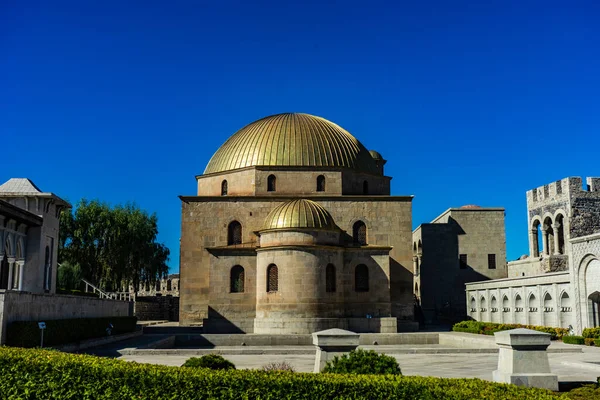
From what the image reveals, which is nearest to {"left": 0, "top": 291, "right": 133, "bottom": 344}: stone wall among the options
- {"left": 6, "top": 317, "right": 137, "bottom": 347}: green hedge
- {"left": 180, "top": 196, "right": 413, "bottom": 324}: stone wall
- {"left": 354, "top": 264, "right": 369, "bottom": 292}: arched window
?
{"left": 6, "top": 317, "right": 137, "bottom": 347}: green hedge

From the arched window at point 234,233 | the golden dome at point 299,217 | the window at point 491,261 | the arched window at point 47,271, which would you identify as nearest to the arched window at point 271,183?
the arched window at point 234,233

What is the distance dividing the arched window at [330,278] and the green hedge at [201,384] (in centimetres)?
2152

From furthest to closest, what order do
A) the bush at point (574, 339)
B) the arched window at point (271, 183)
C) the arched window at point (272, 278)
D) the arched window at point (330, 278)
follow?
1. the arched window at point (271, 183)
2. the arched window at point (330, 278)
3. the arched window at point (272, 278)
4. the bush at point (574, 339)

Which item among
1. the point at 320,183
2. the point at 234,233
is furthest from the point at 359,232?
the point at 234,233

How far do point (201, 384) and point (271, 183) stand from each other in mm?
27048

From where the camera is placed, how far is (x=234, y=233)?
35219mm

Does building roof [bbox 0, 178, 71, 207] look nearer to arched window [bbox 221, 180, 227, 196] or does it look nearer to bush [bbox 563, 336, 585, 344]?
arched window [bbox 221, 180, 227, 196]

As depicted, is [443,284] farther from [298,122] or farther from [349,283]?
[298,122]

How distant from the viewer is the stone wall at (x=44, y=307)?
55.2ft

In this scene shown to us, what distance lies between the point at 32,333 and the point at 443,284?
31846 millimetres

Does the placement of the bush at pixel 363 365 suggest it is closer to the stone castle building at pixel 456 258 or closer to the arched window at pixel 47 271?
the arched window at pixel 47 271

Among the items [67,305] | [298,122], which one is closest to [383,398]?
[67,305]

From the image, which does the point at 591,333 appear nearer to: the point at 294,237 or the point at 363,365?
the point at 294,237

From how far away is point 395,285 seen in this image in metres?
34.5
